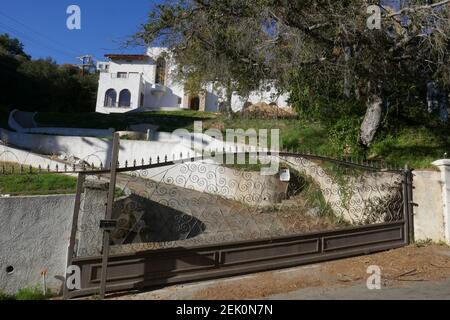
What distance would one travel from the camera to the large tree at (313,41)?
948cm

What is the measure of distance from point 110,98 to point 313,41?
3029cm

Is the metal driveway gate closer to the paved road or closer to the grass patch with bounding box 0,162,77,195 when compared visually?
the paved road

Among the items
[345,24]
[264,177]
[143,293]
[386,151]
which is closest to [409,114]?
[386,151]

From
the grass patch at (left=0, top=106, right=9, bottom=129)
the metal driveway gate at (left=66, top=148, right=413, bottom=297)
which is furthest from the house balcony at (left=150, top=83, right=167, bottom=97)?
the metal driveway gate at (left=66, top=148, right=413, bottom=297)

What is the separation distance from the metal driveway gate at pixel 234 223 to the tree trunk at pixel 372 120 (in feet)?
13.6

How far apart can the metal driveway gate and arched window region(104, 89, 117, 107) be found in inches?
1206

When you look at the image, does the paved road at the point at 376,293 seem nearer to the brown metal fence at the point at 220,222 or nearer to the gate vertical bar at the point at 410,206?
the brown metal fence at the point at 220,222

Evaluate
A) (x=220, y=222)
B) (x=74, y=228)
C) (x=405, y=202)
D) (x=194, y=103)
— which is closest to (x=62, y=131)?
(x=194, y=103)

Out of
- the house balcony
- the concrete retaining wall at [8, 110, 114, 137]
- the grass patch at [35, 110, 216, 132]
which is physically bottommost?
the concrete retaining wall at [8, 110, 114, 137]

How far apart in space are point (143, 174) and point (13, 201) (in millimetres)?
2212

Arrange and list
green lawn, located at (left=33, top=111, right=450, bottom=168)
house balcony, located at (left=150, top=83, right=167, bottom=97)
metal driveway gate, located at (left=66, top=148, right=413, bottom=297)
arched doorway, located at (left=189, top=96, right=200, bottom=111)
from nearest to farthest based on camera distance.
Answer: metal driveway gate, located at (left=66, top=148, right=413, bottom=297) < green lawn, located at (left=33, top=111, right=450, bottom=168) < arched doorway, located at (left=189, top=96, right=200, bottom=111) < house balcony, located at (left=150, top=83, right=167, bottom=97)

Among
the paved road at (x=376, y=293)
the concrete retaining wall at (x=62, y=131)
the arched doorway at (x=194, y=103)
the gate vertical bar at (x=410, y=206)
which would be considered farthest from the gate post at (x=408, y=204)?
the arched doorway at (x=194, y=103)

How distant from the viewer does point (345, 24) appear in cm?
947

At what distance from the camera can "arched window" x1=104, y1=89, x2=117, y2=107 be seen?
3694cm
